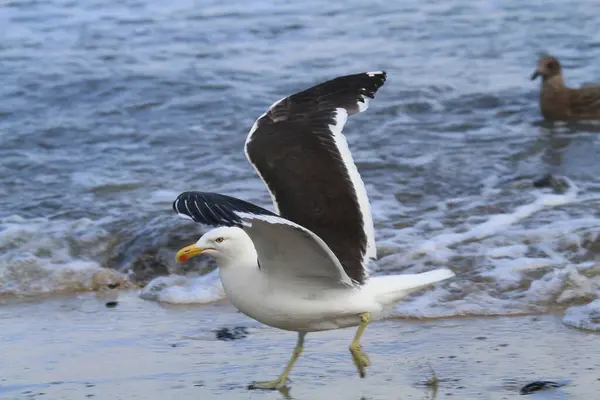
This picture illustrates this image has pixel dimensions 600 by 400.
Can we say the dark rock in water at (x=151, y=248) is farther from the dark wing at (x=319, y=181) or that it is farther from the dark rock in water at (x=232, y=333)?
the dark wing at (x=319, y=181)

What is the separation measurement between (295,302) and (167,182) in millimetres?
3883

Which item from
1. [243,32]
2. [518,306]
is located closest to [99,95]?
[243,32]

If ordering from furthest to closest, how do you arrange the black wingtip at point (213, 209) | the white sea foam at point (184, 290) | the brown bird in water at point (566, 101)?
the brown bird in water at point (566, 101) < the white sea foam at point (184, 290) < the black wingtip at point (213, 209)

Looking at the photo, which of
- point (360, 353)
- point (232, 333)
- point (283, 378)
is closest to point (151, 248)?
point (232, 333)

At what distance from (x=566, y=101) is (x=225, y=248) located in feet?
19.4

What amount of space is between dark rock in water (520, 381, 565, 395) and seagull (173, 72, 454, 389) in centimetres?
55

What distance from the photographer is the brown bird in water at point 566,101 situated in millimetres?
10008

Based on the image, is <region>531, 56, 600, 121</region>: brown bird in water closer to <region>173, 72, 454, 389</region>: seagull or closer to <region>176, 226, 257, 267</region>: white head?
<region>173, 72, 454, 389</region>: seagull

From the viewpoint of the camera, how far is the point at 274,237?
4.42 metres

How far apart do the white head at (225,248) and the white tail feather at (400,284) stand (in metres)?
0.53

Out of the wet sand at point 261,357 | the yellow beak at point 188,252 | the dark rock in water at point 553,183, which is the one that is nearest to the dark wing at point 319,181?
the yellow beak at point 188,252

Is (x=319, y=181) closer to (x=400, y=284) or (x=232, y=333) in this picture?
(x=400, y=284)

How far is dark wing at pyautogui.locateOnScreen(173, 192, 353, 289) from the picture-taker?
377 centimetres

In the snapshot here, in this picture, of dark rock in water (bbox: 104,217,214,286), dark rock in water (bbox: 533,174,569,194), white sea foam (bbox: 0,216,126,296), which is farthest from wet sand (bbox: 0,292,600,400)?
dark rock in water (bbox: 533,174,569,194)
